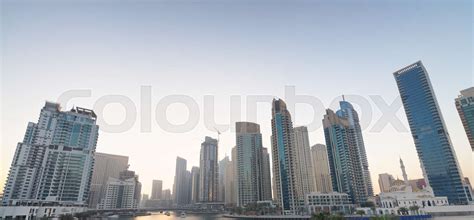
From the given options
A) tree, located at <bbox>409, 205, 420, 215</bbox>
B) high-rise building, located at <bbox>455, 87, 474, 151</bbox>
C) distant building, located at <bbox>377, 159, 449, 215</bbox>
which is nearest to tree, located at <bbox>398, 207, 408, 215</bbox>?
tree, located at <bbox>409, 205, 420, 215</bbox>

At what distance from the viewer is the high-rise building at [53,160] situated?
134 m

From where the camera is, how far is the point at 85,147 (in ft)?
506

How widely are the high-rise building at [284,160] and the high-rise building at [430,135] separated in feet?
281

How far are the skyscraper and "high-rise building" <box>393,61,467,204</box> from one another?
86.2 metres

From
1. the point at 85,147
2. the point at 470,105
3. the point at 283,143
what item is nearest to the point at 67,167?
the point at 85,147

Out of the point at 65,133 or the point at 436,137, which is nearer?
the point at 65,133

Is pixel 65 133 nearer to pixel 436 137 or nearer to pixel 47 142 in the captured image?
pixel 47 142

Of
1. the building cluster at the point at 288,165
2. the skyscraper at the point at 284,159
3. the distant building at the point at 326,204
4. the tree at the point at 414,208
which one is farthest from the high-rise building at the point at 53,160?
the tree at the point at 414,208

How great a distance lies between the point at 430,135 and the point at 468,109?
3551cm

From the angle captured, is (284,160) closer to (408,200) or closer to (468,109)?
(408,200)

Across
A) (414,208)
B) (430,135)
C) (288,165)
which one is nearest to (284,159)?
(288,165)

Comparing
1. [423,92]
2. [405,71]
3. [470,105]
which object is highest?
[405,71]

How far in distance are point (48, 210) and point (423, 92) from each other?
240 m

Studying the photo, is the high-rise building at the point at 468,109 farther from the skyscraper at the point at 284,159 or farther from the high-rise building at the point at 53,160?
the high-rise building at the point at 53,160
